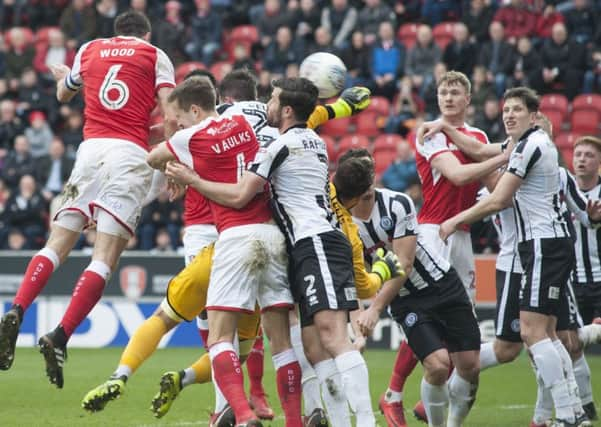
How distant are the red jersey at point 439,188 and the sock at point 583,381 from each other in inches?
66.8

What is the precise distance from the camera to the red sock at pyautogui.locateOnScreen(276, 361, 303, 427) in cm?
789

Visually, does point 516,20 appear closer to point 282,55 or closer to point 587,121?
point 587,121

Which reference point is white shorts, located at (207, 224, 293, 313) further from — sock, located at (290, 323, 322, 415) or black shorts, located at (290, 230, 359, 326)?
sock, located at (290, 323, 322, 415)

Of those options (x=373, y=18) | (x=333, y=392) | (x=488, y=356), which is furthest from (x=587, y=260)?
(x=373, y=18)

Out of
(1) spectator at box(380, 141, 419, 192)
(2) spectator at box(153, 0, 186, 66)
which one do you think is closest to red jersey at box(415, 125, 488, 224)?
(1) spectator at box(380, 141, 419, 192)

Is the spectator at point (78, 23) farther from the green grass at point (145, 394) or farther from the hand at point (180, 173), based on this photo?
the hand at point (180, 173)

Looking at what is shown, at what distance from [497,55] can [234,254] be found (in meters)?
13.8

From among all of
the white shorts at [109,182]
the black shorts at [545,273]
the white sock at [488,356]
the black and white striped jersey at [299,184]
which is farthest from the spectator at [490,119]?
the black and white striped jersey at [299,184]

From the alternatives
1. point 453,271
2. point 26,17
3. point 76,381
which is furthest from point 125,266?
point 26,17

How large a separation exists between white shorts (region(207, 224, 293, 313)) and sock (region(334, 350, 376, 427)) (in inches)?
23.3

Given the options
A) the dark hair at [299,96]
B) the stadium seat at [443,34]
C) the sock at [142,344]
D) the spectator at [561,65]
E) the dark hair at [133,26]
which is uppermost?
the stadium seat at [443,34]

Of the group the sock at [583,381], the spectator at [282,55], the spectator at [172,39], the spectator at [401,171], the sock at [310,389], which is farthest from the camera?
the spectator at [172,39]

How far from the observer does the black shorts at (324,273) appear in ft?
25.2

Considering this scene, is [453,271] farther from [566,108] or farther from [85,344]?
[566,108]
